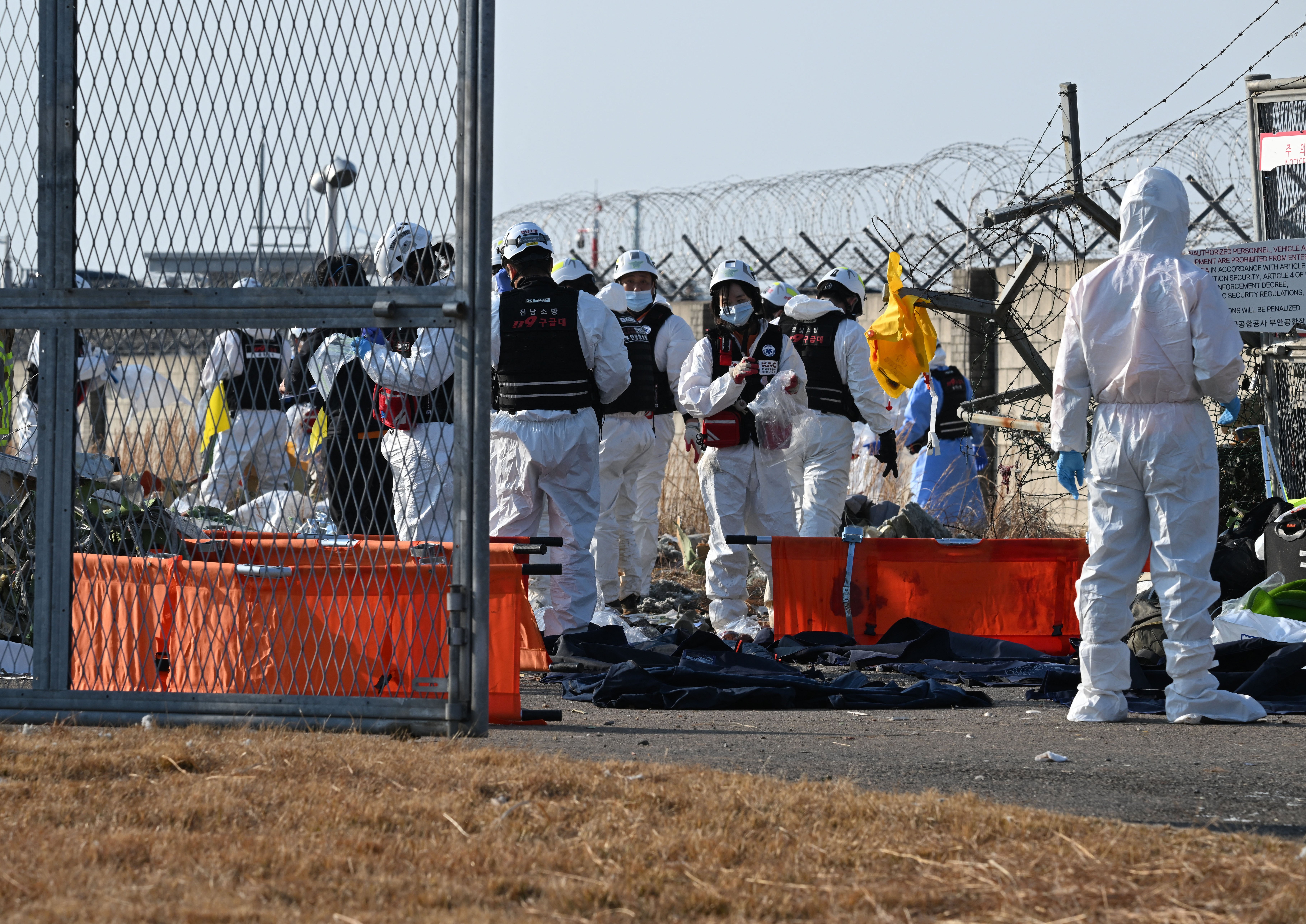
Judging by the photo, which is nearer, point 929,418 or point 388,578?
point 388,578

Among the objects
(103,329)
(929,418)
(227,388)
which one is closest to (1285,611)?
(227,388)

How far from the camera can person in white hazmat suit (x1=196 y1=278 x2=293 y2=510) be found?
4.86 meters

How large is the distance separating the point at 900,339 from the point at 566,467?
3533mm

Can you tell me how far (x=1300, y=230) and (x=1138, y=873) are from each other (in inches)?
311

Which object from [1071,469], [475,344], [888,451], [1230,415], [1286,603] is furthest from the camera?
[888,451]

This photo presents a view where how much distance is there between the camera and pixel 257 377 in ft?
17.6

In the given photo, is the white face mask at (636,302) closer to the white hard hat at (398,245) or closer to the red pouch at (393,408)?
the red pouch at (393,408)

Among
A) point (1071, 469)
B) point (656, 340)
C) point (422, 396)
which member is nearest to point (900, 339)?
point (656, 340)

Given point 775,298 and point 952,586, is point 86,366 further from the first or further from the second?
point 775,298

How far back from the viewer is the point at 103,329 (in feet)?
15.6

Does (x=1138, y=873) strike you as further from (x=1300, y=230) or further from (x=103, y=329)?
(x=1300, y=230)

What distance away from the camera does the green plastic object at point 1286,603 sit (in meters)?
6.96

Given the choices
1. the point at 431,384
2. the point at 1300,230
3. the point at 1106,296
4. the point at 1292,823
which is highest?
the point at 1300,230

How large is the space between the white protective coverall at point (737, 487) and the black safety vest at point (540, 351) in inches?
46.1
